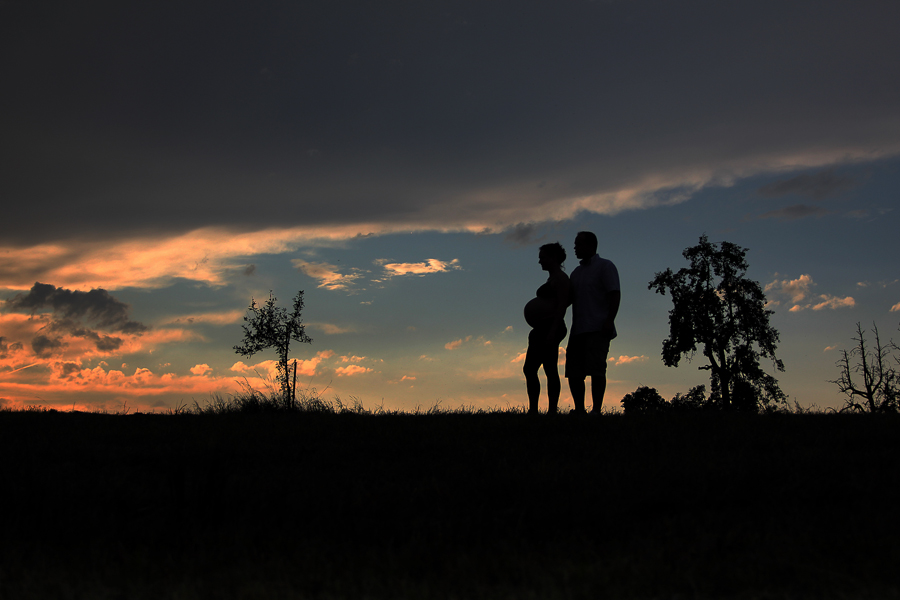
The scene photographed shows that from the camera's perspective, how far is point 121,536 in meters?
4.45

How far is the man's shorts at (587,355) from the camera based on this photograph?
912 centimetres

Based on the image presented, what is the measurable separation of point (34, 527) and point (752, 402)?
30.8 m

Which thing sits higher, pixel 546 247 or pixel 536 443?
pixel 546 247

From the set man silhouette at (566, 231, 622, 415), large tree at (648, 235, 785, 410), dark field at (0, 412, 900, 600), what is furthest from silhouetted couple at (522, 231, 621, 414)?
large tree at (648, 235, 785, 410)

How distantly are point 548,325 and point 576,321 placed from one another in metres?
0.45

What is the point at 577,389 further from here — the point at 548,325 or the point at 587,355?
the point at 548,325

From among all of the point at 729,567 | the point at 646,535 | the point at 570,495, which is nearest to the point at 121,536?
the point at 570,495

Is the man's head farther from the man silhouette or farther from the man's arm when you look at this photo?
the man's arm

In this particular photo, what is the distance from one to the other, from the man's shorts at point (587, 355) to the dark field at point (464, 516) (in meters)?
1.59

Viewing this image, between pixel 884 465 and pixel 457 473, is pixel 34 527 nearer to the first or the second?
pixel 457 473

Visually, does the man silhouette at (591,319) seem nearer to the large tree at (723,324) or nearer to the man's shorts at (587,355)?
the man's shorts at (587,355)

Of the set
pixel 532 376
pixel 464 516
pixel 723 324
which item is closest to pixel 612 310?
pixel 532 376

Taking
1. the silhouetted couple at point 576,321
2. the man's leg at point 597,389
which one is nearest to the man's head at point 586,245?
the silhouetted couple at point 576,321

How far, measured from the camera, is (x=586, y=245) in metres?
9.54
